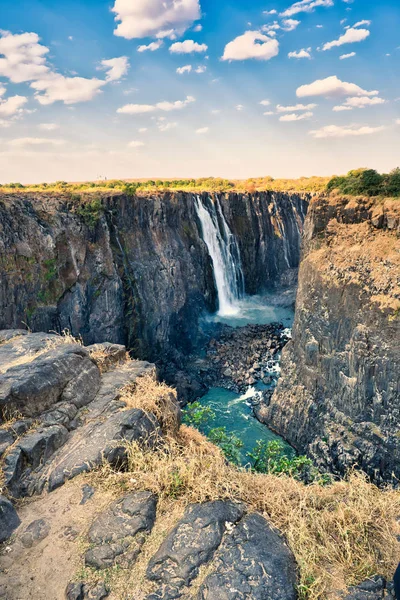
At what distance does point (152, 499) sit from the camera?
216 inches

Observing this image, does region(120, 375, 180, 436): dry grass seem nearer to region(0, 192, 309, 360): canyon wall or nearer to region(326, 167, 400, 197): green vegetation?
region(0, 192, 309, 360): canyon wall

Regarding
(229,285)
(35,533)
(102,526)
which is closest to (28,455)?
(35,533)

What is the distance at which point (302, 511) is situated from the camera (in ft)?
16.9

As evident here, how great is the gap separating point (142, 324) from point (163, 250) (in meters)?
7.53

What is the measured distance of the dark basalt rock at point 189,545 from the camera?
4.32m

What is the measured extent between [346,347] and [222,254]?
935 inches

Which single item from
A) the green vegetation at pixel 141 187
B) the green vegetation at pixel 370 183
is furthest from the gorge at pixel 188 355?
the green vegetation at pixel 141 187

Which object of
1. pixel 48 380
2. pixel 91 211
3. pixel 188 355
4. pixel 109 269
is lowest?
pixel 188 355

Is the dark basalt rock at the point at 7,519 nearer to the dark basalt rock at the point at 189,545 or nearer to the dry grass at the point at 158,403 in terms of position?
the dark basalt rock at the point at 189,545

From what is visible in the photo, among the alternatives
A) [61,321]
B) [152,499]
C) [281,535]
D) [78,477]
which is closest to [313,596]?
[281,535]

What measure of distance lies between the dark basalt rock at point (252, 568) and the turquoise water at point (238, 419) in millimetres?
13474

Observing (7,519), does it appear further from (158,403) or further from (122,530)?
(158,403)

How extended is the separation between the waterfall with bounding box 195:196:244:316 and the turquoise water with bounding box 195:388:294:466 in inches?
550

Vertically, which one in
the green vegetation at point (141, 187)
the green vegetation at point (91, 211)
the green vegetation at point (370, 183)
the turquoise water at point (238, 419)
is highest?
the green vegetation at point (141, 187)
